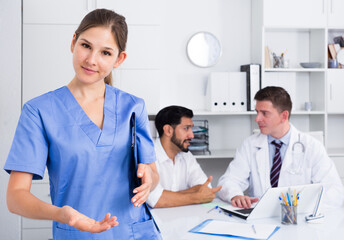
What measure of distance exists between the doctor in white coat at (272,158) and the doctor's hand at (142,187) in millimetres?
1405

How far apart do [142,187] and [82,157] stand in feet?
0.55

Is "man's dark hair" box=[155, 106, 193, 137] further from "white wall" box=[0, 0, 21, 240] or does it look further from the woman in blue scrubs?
the woman in blue scrubs

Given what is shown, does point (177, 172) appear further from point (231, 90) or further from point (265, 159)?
point (231, 90)

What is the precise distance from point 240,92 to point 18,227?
2.05 metres

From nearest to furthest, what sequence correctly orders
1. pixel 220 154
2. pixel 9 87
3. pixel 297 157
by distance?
pixel 297 157 < pixel 9 87 < pixel 220 154

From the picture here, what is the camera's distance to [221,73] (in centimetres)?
351

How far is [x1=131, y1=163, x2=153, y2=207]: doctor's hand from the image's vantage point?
106cm

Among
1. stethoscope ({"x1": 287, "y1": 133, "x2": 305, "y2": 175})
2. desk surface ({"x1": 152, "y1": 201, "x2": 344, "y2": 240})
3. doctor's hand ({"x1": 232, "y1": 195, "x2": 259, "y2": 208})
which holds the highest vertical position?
stethoscope ({"x1": 287, "y1": 133, "x2": 305, "y2": 175})

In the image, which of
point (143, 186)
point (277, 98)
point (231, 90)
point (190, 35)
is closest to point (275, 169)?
point (277, 98)

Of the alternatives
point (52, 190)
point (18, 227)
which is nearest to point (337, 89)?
point (18, 227)

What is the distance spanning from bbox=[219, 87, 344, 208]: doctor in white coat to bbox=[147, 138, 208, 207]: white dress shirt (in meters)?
0.20

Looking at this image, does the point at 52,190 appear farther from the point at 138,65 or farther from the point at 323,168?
the point at 138,65

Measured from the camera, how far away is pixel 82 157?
3.46ft

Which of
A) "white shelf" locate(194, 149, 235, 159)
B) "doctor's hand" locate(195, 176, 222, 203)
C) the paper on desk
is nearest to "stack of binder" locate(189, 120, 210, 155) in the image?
"white shelf" locate(194, 149, 235, 159)
